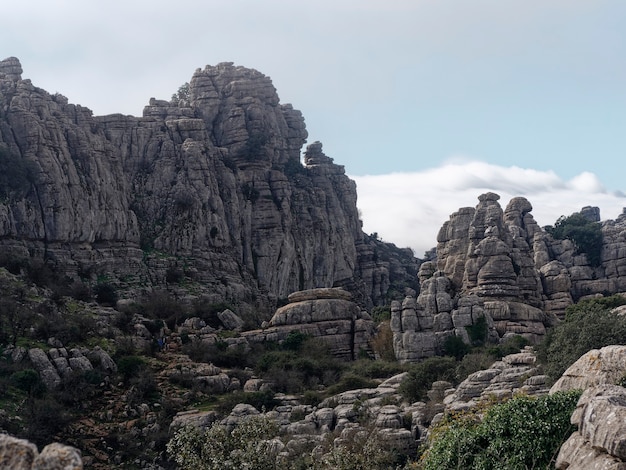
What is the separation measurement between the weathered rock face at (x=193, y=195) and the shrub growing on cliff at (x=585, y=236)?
97.9 feet

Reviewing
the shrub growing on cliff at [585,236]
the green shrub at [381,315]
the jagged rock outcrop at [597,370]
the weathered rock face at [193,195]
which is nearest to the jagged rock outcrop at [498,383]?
the jagged rock outcrop at [597,370]

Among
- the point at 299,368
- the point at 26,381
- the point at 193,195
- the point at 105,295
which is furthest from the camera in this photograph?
the point at 193,195

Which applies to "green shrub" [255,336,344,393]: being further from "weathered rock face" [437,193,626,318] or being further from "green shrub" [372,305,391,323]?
"weathered rock face" [437,193,626,318]

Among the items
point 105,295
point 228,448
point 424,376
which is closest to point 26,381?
point 424,376

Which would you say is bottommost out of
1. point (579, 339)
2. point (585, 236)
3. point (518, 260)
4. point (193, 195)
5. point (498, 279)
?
point (579, 339)

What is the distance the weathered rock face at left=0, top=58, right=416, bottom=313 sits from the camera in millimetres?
93250

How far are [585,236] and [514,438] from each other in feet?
→ 220

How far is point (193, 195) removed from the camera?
10331 centimetres

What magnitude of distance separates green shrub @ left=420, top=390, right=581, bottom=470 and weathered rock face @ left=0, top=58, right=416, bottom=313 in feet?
216

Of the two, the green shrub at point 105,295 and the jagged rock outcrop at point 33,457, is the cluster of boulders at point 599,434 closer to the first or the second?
the jagged rock outcrop at point 33,457

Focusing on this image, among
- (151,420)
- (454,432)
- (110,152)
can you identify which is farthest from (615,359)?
(110,152)

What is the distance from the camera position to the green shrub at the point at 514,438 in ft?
81.9

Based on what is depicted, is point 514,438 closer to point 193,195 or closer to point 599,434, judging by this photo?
point 599,434

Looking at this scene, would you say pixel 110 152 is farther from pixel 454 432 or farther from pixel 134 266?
pixel 454 432
